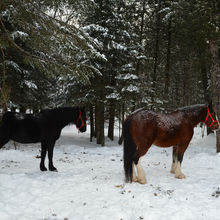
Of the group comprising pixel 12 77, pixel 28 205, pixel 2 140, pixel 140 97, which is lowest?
pixel 28 205

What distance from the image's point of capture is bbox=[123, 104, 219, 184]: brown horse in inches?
243

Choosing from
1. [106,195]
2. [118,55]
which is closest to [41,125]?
[106,195]

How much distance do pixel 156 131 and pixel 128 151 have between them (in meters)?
0.99

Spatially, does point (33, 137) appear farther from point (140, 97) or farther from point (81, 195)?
point (140, 97)

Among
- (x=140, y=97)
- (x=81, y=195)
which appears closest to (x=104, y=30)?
(x=140, y=97)

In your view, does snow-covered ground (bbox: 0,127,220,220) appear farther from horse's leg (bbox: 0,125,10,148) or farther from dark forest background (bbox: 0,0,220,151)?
dark forest background (bbox: 0,0,220,151)

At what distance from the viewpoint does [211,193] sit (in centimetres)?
530

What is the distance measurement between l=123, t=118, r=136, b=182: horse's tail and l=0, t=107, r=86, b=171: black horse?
1785 mm

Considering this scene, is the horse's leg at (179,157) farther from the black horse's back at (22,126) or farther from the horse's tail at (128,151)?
the black horse's back at (22,126)

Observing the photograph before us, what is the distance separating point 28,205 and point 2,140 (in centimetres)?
291

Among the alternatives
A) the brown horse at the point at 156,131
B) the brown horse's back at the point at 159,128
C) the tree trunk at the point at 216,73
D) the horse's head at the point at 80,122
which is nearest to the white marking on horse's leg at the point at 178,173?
the brown horse at the point at 156,131

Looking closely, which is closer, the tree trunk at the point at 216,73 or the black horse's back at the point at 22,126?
the black horse's back at the point at 22,126

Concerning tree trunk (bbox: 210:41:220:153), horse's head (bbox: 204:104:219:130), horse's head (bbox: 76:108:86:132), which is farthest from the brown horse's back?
tree trunk (bbox: 210:41:220:153)

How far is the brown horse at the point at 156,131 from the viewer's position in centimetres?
618
